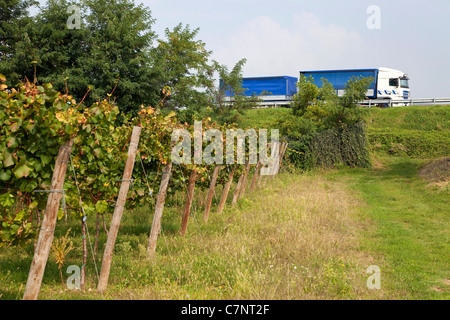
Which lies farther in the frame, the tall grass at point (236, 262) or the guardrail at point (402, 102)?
the guardrail at point (402, 102)

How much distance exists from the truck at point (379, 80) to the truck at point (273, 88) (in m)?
2.71

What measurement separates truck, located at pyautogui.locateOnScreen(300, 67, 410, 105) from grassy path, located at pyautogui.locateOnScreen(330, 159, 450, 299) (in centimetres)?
2010

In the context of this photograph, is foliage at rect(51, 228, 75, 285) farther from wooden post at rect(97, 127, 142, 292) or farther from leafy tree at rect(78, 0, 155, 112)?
leafy tree at rect(78, 0, 155, 112)

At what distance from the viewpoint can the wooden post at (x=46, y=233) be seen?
4504mm

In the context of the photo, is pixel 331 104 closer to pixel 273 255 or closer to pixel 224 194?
pixel 224 194

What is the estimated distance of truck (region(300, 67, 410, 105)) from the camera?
Answer: 3722 centimetres

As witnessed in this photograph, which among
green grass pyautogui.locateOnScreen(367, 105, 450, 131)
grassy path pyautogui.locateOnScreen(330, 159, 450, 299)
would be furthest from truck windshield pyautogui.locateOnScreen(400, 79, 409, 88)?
grassy path pyautogui.locateOnScreen(330, 159, 450, 299)

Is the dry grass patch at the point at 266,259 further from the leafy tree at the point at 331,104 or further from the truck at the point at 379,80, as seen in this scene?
the truck at the point at 379,80

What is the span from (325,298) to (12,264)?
4666 mm

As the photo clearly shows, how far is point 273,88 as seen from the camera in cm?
4056

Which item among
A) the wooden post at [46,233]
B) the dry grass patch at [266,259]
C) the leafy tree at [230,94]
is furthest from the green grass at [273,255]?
Result: the leafy tree at [230,94]

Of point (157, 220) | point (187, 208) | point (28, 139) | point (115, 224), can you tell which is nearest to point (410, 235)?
point (187, 208)
